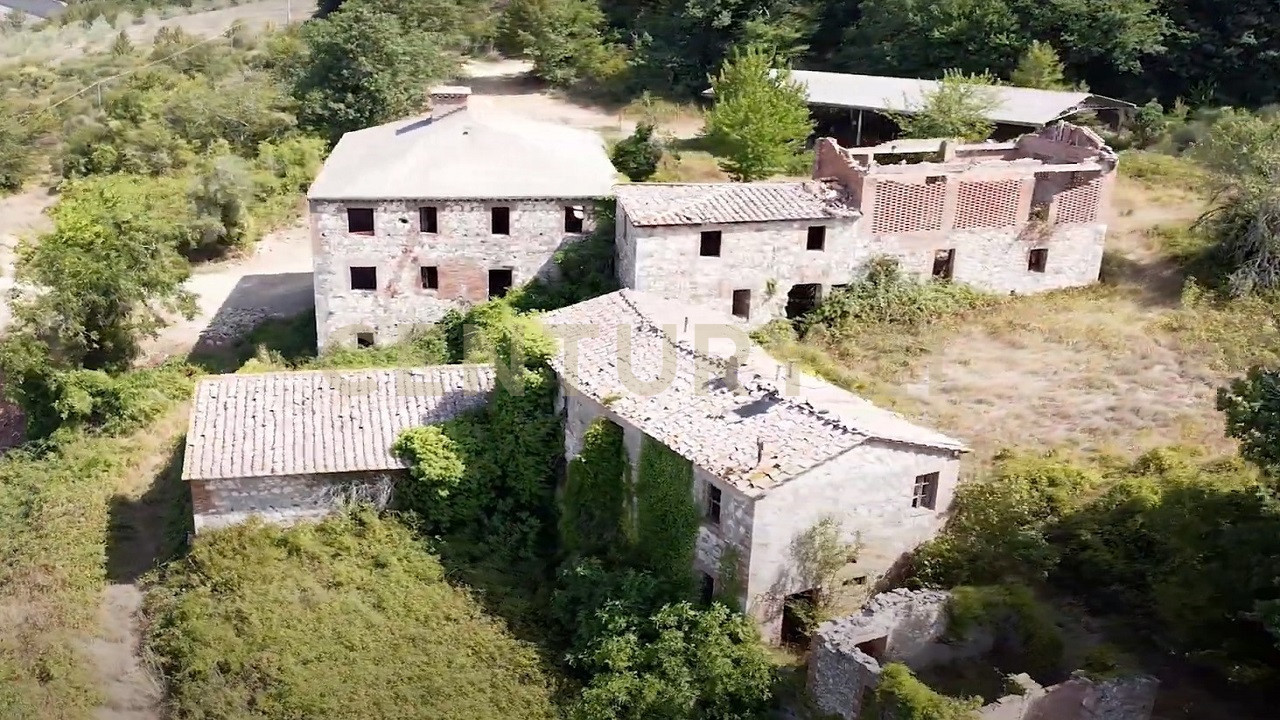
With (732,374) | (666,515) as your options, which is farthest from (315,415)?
(732,374)

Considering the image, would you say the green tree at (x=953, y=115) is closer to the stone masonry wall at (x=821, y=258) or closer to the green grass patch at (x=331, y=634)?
the stone masonry wall at (x=821, y=258)

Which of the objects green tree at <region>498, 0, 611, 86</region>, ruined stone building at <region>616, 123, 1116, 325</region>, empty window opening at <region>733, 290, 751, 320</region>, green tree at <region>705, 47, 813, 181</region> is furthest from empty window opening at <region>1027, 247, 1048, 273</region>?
green tree at <region>498, 0, 611, 86</region>

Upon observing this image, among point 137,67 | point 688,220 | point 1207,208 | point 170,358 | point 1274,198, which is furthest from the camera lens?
point 137,67

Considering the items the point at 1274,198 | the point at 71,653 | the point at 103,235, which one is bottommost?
the point at 71,653

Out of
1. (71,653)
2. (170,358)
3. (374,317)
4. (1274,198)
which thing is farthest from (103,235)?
(1274,198)

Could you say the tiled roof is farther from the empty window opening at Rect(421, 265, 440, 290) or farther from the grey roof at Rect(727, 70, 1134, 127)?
the grey roof at Rect(727, 70, 1134, 127)

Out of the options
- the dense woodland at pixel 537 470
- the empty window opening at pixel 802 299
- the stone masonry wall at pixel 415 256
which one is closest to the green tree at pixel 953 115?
the dense woodland at pixel 537 470

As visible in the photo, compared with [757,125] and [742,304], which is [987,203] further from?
[757,125]

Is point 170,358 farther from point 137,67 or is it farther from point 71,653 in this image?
point 137,67
